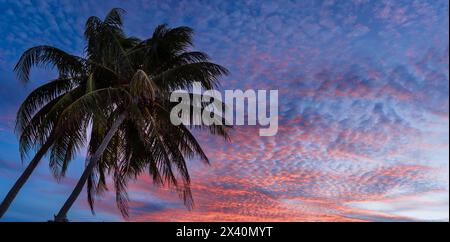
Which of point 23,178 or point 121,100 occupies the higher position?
point 121,100

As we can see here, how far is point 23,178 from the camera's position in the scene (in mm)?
11688

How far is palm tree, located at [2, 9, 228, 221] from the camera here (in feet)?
39.4

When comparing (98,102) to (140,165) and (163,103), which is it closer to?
(163,103)

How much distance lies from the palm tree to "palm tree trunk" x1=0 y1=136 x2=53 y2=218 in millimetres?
28

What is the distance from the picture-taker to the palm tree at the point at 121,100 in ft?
39.4

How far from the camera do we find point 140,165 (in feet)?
47.1

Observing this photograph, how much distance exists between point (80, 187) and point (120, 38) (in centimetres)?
627

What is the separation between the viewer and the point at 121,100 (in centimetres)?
1248

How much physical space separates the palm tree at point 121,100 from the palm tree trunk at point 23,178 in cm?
3

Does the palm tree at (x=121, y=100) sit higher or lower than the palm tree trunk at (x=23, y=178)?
higher

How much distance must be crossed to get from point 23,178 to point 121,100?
367 centimetres

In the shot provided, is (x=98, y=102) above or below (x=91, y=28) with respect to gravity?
below
